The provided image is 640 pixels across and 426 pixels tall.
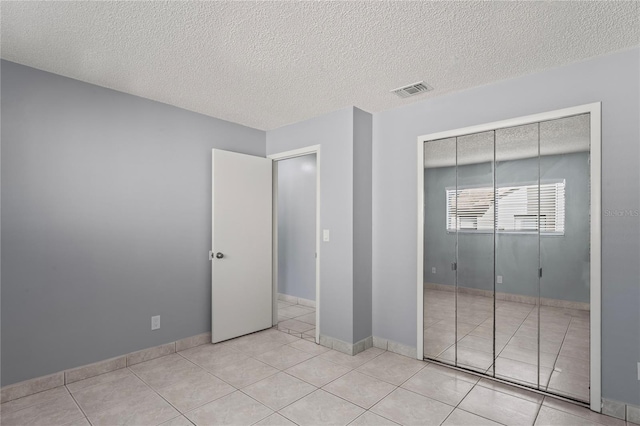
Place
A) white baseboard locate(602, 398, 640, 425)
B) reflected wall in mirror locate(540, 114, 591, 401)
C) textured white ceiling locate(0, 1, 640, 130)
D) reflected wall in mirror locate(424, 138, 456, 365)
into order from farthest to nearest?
1. reflected wall in mirror locate(424, 138, 456, 365)
2. reflected wall in mirror locate(540, 114, 591, 401)
3. white baseboard locate(602, 398, 640, 425)
4. textured white ceiling locate(0, 1, 640, 130)

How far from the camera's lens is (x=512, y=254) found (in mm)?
2748

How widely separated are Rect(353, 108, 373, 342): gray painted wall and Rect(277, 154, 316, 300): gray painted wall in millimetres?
1650

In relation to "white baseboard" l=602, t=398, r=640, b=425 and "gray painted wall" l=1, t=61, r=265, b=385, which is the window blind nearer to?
"white baseboard" l=602, t=398, r=640, b=425

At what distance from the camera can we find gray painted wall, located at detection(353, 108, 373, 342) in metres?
3.39

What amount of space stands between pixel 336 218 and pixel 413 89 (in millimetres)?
1458

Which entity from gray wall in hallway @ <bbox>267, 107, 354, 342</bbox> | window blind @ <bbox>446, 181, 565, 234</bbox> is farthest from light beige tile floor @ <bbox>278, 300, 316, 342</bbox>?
window blind @ <bbox>446, 181, 565, 234</bbox>

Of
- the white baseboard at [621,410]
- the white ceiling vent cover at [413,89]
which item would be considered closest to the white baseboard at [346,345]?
the white baseboard at [621,410]

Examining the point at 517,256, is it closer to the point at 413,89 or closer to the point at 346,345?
the point at 413,89

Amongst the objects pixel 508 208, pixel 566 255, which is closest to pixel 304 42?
pixel 508 208

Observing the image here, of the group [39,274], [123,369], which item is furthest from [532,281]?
[39,274]

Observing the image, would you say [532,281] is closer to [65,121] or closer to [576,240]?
[576,240]

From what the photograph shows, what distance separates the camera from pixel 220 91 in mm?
3027

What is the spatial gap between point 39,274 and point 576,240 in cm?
413

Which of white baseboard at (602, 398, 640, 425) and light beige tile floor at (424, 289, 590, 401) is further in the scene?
light beige tile floor at (424, 289, 590, 401)
